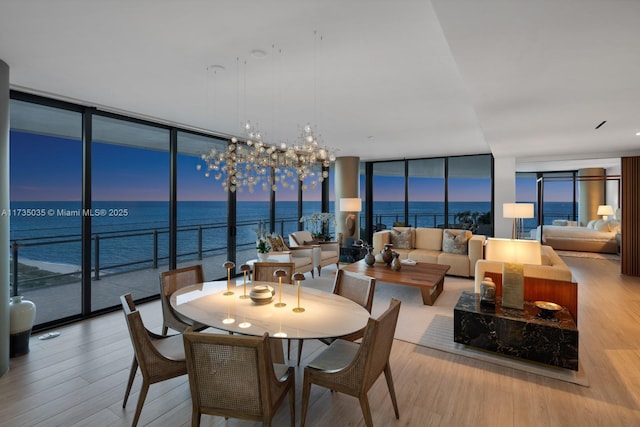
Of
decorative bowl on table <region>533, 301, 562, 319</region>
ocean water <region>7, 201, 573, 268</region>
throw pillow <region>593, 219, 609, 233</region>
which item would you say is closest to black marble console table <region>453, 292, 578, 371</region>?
decorative bowl on table <region>533, 301, 562, 319</region>

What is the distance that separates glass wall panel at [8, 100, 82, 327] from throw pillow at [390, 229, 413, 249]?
5.42 m

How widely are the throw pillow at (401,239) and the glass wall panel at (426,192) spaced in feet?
8.10

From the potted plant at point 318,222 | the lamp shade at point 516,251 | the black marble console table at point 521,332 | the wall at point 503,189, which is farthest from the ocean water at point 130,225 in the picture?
the lamp shade at point 516,251

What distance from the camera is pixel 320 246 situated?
20.2ft

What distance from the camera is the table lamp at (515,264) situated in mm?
3096

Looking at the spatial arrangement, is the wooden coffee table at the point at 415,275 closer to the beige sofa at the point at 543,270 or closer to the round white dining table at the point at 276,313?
the beige sofa at the point at 543,270

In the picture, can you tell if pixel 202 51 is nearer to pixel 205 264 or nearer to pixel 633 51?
pixel 633 51

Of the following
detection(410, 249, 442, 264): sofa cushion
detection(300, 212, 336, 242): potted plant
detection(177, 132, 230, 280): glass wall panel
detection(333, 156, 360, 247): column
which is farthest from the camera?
detection(333, 156, 360, 247): column

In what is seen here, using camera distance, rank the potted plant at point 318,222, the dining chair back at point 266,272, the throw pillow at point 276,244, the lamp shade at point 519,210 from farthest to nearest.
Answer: the potted plant at point 318,222 → the throw pillow at point 276,244 → the lamp shade at point 519,210 → the dining chair back at point 266,272

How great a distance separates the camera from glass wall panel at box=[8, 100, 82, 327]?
402 centimetres

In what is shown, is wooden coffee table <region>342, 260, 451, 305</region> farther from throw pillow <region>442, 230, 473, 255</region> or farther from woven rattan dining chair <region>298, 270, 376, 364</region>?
woven rattan dining chair <region>298, 270, 376, 364</region>

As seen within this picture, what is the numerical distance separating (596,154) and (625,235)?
1807 mm

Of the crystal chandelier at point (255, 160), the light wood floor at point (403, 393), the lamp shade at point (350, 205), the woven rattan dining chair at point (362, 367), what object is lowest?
the light wood floor at point (403, 393)

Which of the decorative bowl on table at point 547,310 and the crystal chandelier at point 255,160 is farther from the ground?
the crystal chandelier at point 255,160
